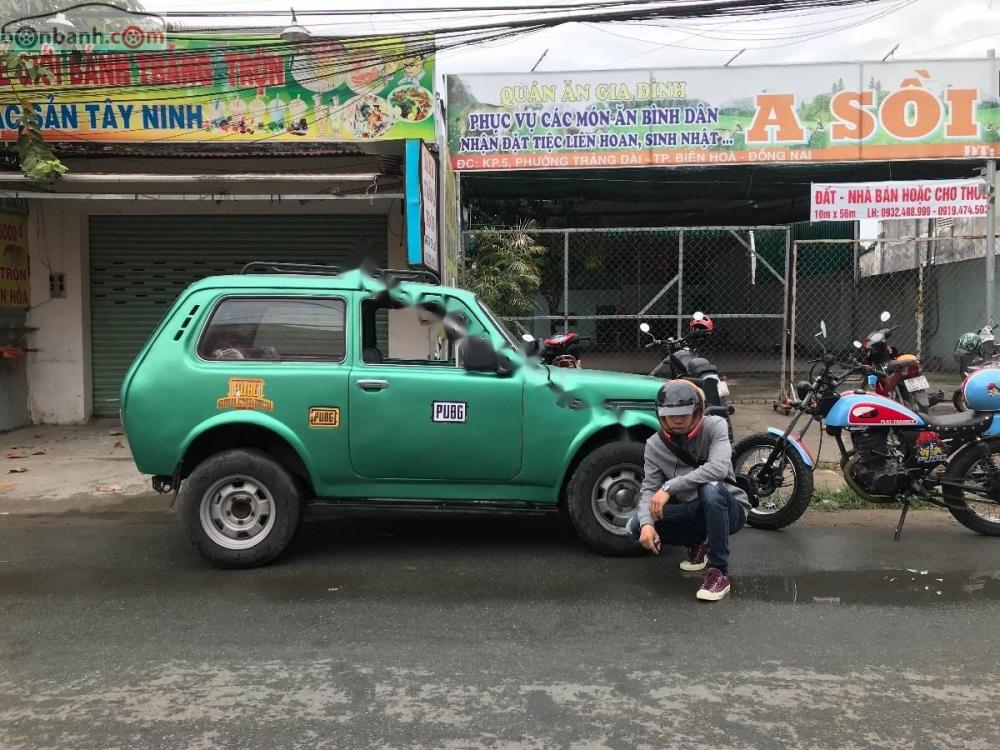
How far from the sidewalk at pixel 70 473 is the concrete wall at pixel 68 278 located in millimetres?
465

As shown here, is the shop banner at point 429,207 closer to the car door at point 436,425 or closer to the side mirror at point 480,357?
the side mirror at point 480,357

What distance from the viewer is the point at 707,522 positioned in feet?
14.7

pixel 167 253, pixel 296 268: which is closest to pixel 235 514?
pixel 296 268

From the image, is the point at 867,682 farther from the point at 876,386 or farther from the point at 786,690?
the point at 876,386

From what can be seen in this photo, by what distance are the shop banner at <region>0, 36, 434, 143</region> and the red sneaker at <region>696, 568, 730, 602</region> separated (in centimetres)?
728

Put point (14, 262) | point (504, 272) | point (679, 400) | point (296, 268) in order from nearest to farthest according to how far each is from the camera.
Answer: point (679, 400) → point (296, 268) → point (14, 262) → point (504, 272)

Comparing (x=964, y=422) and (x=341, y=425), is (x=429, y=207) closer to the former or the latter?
(x=341, y=425)

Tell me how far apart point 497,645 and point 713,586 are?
136cm

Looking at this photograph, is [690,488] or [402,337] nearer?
[690,488]

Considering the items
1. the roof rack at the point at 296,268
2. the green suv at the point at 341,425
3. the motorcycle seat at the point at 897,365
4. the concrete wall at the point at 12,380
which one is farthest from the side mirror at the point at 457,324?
the concrete wall at the point at 12,380

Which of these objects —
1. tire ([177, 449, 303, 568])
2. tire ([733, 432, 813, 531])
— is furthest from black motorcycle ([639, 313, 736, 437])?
tire ([177, 449, 303, 568])

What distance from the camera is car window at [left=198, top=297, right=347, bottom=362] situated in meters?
5.22

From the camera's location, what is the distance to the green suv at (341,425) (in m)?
5.04

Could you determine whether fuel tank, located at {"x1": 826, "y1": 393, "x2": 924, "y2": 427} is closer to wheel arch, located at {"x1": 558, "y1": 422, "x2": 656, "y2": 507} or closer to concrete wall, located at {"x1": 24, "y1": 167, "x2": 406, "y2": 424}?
wheel arch, located at {"x1": 558, "y1": 422, "x2": 656, "y2": 507}
